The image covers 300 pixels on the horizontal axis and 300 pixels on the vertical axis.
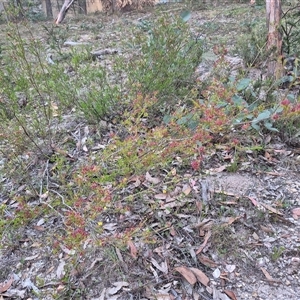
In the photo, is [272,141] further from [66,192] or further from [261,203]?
[66,192]

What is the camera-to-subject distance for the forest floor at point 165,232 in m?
1.54

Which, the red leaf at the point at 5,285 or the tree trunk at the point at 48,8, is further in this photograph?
the tree trunk at the point at 48,8

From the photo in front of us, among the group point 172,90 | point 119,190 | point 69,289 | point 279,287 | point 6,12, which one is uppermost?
point 6,12

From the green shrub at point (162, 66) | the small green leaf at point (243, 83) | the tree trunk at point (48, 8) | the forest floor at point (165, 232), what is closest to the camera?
the forest floor at point (165, 232)

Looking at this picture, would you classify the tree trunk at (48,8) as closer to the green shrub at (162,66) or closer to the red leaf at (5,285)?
the green shrub at (162,66)

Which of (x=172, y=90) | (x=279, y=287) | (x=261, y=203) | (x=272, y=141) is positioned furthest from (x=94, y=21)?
(x=279, y=287)

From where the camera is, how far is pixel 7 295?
61.6 inches

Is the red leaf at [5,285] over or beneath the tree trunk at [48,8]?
beneath

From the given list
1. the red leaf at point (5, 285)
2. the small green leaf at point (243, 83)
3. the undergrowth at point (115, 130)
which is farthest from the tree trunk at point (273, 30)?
the red leaf at point (5, 285)

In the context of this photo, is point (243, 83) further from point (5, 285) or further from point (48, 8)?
point (48, 8)

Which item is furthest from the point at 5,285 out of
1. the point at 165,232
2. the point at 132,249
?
the point at 165,232

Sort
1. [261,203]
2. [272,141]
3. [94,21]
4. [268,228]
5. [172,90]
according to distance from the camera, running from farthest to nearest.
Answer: [94,21], [172,90], [272,141], [261,203], [268,228]

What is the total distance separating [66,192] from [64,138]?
0.66 m

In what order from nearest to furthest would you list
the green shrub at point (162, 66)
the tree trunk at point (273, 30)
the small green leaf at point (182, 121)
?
1. the small green leaf at point (182, 121)
2. the green shrub at point (162, 66)
3. the tree trunk at point (273, 30)
